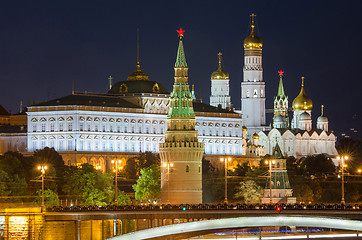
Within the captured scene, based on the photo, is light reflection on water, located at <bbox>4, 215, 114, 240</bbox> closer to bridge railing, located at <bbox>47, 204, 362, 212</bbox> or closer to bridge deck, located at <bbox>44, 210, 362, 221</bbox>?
bridge deck, located at <bbox>44, 210, 362, 221</bbox>

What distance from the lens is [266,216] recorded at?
144 m

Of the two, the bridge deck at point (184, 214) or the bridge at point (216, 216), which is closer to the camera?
the bridge at point (216, 216)

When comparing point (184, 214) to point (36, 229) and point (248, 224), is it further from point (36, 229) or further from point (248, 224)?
point (36, 229)

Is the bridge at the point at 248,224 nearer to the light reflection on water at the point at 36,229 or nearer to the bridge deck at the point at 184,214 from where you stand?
the bridge deck at the point at 184,214

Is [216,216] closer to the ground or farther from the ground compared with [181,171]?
closer to the ground

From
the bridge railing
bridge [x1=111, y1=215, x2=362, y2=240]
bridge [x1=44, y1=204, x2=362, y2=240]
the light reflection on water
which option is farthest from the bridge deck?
bridge [x1=111, y1=215, x2=362, y2=240]

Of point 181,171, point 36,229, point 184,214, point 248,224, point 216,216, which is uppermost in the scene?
point 181,171

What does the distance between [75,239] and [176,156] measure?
42.5 metres

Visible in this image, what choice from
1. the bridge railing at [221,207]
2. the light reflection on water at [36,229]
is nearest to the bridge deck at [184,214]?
the bridge railing at [221,207]

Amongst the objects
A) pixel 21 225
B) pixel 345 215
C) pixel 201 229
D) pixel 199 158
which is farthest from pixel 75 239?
pixel 199 158

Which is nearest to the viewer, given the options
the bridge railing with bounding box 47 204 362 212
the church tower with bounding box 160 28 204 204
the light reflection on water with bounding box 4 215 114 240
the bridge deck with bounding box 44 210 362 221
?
the bridge deck with bounding box 44 210 362 221

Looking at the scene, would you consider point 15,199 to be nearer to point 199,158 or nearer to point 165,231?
point 199,158

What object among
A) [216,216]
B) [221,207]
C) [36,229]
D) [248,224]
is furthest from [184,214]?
[36,229]

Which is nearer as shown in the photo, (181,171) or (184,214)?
(184,214)
